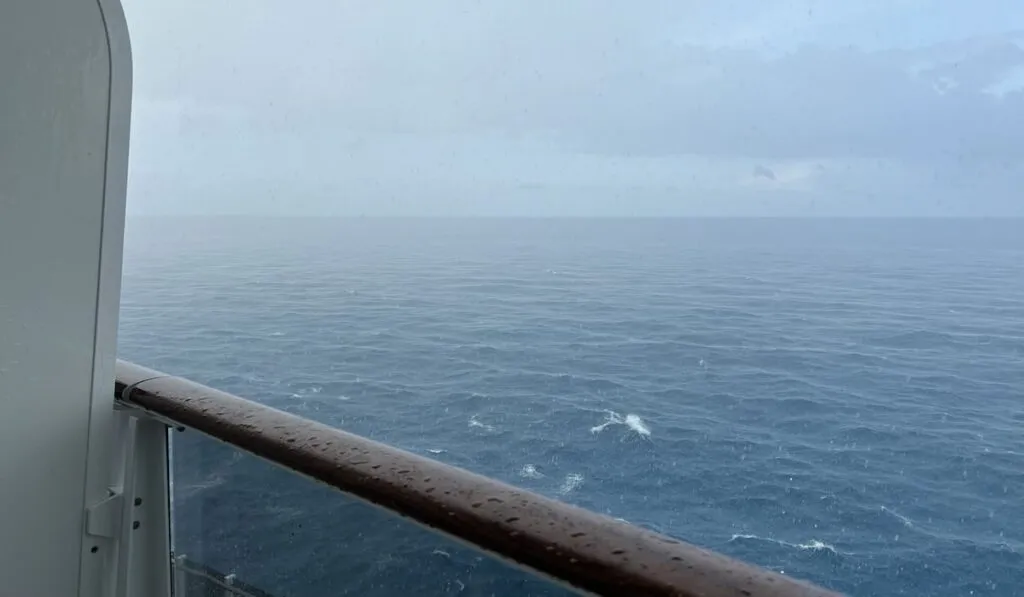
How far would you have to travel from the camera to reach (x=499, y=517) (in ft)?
1.19

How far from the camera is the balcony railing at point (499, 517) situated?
11.8 inches

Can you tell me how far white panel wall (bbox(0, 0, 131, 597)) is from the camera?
615mm

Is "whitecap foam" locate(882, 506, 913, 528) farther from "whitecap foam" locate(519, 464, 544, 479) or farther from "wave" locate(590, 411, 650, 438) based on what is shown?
"whitecap foam" locate(519, 464, 544, 479)

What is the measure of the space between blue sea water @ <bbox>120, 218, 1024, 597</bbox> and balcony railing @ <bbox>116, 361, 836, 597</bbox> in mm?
45

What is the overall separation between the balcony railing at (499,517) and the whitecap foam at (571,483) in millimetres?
13481

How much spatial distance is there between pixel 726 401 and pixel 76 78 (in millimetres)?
17716

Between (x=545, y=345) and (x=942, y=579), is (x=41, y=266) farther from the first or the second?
(x=545, y=345)

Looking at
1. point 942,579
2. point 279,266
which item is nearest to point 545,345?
point 942,579

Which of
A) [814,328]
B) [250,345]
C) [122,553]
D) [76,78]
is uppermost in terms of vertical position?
[76,78]

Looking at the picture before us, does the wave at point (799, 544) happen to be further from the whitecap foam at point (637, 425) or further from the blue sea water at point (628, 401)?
the whitecap foam at point (637, 425)

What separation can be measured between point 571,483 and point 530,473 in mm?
959

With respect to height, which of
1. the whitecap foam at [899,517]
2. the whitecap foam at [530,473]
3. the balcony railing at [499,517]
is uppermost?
the balcony railing at [499,517]

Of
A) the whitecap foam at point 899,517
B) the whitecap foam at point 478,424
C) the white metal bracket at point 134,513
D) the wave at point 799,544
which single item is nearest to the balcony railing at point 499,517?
the white metal bracket at point 134,513

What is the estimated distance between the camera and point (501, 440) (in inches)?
571
